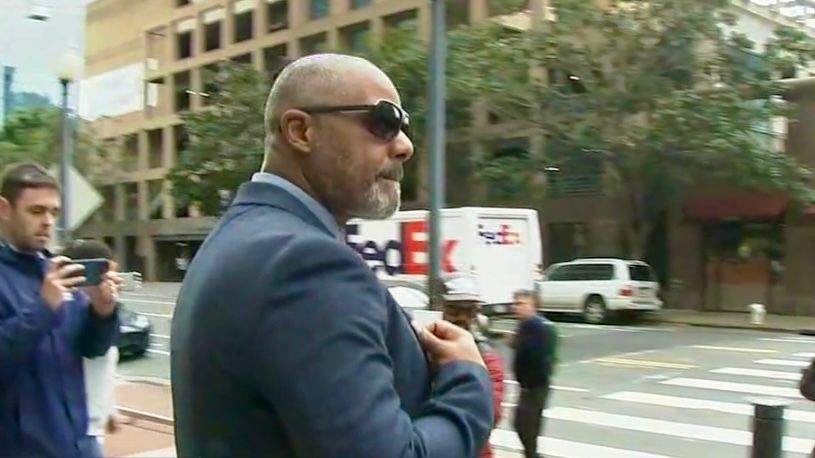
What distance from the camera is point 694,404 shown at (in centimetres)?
1055

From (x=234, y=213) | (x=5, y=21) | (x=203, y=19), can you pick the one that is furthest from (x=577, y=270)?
(x=203, y=19)

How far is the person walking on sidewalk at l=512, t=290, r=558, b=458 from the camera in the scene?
23.0 feet

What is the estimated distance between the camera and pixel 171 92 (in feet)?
164

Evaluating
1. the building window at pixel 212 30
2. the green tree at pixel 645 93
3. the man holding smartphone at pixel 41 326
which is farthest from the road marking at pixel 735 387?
the building window at pixel 212 30

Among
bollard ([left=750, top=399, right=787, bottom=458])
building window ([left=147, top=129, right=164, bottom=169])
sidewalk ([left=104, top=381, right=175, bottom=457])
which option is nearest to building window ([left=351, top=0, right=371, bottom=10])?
building window ([left=147, top=129, right=164, bottom=169])

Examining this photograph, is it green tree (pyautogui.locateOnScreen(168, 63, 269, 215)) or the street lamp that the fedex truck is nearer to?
the street lamp

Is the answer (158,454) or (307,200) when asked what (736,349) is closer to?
(158,454)

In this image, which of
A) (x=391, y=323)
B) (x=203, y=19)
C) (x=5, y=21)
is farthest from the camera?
(x=203, y=19)

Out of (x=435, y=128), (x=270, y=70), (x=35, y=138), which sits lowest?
(x=435, y=128)

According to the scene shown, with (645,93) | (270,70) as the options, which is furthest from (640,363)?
(645,93)

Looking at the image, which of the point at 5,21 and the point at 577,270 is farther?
the point at 577,270

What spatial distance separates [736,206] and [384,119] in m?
25.6

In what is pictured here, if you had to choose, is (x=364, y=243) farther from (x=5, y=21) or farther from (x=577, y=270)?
(x=5, y=21)

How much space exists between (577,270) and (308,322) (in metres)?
23.0
